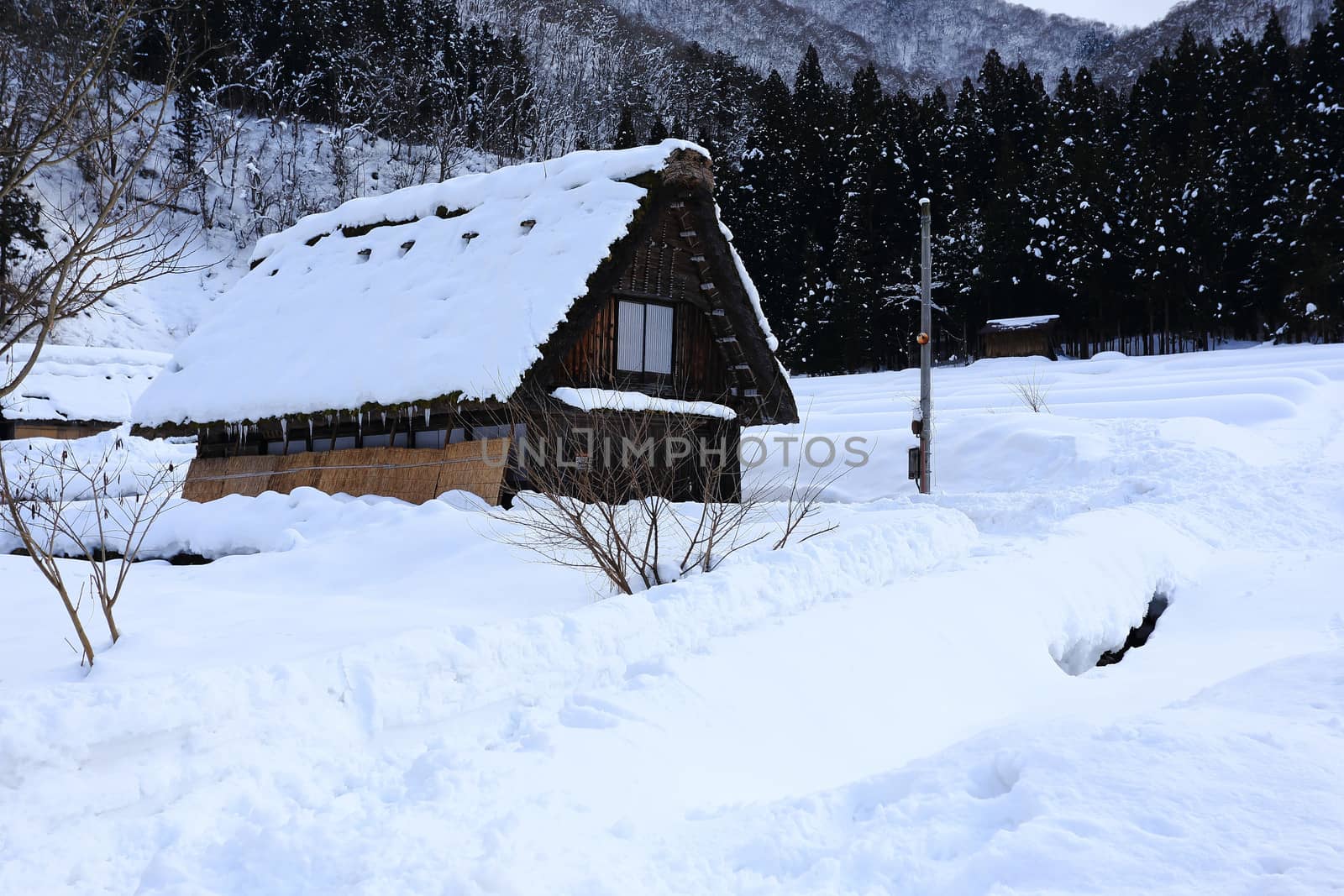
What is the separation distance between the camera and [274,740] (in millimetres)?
4211

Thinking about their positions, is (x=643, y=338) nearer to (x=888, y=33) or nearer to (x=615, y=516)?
(x=615, y=516)

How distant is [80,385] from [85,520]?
65.6 feet

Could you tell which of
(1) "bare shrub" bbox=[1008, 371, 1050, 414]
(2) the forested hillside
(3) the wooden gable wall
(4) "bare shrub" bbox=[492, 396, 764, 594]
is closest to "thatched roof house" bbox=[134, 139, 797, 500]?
(3) the wooden gable wall

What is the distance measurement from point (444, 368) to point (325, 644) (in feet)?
20.0

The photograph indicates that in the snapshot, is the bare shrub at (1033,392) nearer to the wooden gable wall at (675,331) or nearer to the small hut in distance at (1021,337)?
the small hut in distance at (1021,337)

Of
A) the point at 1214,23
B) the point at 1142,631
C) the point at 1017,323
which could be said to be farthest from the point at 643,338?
the point at 1214,23

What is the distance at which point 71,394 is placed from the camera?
28594 mm

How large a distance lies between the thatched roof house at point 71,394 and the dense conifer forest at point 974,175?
5.43 m

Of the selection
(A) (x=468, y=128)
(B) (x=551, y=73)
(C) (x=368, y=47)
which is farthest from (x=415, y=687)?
(B) (x=551, y=73)

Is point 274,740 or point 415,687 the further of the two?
point 415,687

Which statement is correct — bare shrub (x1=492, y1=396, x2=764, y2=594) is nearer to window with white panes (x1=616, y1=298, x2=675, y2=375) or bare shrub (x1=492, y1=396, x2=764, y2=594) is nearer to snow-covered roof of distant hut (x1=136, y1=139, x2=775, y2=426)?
window with white panes (x1=616, y1=298, x2=675, y2=375)

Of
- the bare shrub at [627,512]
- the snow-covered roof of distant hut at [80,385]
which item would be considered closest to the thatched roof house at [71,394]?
the snow-covered roof of distant hut at [80,385]

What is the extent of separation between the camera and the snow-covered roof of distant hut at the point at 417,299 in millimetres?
11609

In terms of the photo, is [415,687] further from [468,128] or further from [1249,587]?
[468,128]
